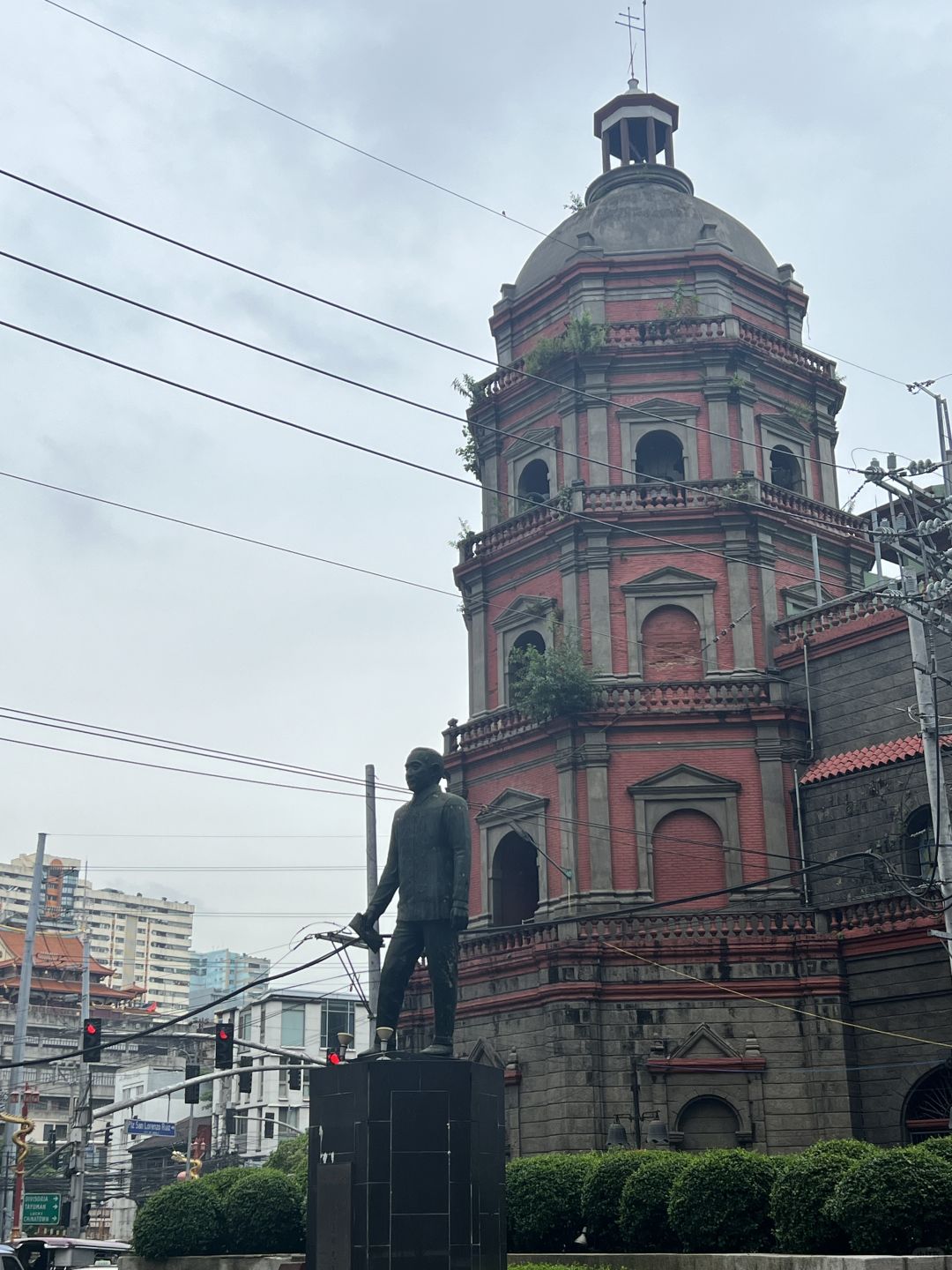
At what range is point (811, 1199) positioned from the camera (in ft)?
55.8

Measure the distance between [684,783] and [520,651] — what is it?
20.1ft

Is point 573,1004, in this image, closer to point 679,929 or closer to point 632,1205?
point 679,929

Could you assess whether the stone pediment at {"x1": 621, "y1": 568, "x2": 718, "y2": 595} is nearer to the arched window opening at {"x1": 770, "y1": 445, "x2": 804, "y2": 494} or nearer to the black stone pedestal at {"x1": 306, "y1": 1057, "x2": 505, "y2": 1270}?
the arched window opening at {"x1": 770, "y1": 445, "x2": 804, "y2": 494}

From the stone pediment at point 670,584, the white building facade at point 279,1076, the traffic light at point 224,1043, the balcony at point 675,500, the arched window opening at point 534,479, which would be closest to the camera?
the traffic light at point 224,1043

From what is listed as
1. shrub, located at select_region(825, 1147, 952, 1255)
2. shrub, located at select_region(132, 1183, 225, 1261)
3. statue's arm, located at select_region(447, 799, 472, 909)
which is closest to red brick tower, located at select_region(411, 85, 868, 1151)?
shrub, located at select_region(132, 1183, 225, 1261)

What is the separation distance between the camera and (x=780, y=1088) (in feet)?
102

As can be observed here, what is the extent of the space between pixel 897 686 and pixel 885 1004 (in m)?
7.29

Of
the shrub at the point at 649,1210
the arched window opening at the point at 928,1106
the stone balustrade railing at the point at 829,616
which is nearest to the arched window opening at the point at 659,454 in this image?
the stone balustrade railing at the point at 829,616

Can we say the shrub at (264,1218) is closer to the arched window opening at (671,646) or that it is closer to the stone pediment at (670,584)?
the arched window opening at (671,646)

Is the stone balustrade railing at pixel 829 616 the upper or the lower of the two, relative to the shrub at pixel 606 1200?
upper

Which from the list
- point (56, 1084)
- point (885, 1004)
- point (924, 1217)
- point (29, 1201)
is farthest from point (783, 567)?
point (56, 1084)

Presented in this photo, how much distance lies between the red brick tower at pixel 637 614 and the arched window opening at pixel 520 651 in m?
0.15

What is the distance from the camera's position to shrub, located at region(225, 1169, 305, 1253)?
22.8 metres

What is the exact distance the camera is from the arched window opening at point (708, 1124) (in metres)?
31.1
